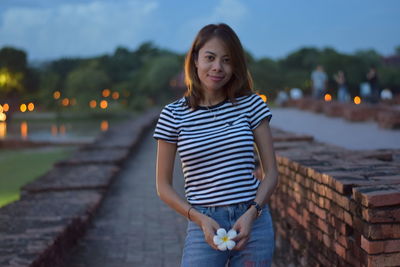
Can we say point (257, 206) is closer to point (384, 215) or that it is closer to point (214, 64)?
point (214, 64)

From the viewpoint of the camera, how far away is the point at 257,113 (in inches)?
83.7

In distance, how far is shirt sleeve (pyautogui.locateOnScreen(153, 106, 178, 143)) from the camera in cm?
211

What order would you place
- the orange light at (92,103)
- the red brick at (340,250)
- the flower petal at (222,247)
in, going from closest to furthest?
the flower petal at (222,247) → the red brick at (340,250) → the orange light at (92,103)

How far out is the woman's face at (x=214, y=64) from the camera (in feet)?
7.00

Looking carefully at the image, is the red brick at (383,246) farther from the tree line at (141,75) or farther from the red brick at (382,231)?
the tree line at (141,75)

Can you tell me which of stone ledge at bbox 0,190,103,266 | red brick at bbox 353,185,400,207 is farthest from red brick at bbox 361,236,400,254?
stone ledge at bbox 0,190,103,266

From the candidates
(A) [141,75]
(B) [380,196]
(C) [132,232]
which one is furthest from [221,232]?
(A) [141,75]

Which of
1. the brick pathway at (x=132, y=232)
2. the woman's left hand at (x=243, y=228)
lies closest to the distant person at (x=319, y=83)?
the brick pathway at (x=132, y=232)

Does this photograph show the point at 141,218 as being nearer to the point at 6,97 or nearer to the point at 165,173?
the point at 165,173

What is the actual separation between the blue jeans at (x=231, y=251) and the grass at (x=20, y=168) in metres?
5.60

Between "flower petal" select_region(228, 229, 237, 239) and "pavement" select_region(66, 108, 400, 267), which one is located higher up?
"flower petal" select_region(228, 229, 237, 239)

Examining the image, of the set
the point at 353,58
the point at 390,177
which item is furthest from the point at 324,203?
the point at 353,58

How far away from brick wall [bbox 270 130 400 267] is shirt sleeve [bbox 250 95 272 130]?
0.59 metres

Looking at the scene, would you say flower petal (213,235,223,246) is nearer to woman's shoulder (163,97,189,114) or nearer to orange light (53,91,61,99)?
woman's shoulder (163,97,189,114)
